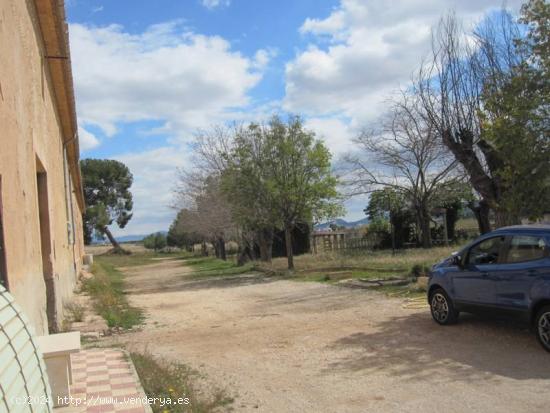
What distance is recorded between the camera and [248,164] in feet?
80.6

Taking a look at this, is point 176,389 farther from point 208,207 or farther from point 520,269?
point 208,207

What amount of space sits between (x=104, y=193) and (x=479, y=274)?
68.9m

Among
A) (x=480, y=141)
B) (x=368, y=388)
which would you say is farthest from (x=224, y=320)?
(x=480, y=141)

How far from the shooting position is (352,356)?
8008mm

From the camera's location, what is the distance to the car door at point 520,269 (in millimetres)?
7508

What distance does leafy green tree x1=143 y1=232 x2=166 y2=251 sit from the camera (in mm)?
90750

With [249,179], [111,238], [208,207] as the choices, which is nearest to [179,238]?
[111,238]

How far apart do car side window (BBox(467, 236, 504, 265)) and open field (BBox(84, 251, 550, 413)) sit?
1142 millimetres

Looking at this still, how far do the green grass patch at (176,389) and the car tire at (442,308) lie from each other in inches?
177

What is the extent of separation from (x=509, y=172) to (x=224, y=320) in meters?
6.73

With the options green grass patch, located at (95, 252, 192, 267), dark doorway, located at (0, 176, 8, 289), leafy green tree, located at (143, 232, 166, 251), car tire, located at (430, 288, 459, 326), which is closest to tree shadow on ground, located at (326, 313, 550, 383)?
car tire, located at (430, 288, 459, 326)

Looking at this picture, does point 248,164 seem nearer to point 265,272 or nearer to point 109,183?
point 265,272

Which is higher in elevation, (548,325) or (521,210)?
(521,210)

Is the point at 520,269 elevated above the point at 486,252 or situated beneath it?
situated beneath
